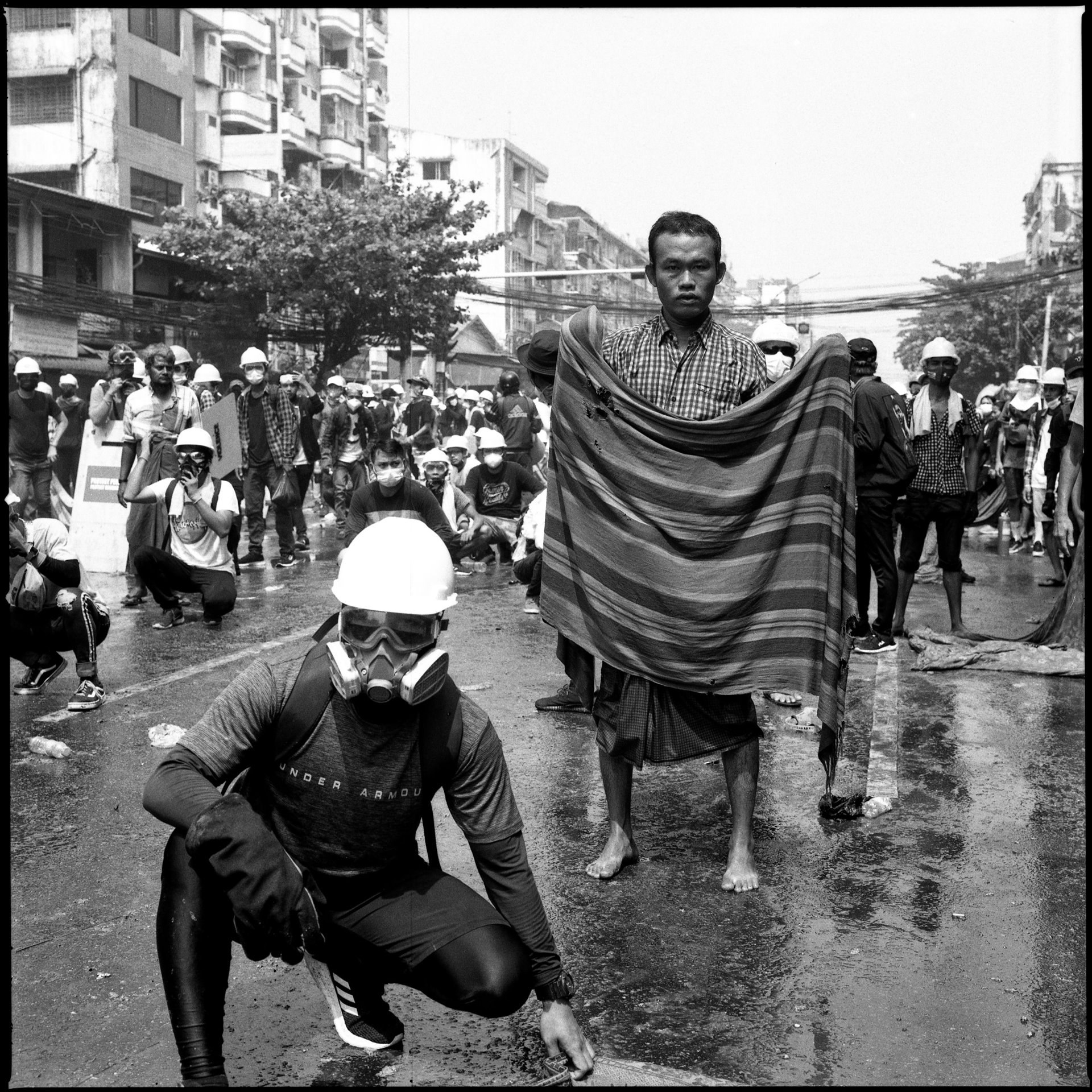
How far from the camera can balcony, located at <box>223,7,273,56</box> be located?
4653 centimetres

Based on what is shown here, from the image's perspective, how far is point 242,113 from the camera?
46.5 meters

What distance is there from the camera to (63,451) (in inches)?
628

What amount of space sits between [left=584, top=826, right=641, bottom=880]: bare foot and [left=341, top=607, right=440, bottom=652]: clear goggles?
1700 mm

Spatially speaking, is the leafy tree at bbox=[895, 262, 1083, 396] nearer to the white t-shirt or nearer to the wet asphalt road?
the white t-shirt

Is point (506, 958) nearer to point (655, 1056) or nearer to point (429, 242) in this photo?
point (655, 1056)

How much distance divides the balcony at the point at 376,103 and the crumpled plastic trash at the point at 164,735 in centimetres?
5513

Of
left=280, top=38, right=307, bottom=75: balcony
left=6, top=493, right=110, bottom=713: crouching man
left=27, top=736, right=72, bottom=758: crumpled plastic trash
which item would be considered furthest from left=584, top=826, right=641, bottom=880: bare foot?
left=280, top=38, right=307, bottom=75: balcony

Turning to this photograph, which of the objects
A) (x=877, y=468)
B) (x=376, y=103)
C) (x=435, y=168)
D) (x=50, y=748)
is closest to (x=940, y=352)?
(x=877, y=468)

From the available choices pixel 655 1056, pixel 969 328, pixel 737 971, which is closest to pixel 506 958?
pixel 655 1056

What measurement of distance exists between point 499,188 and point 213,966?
68.6m

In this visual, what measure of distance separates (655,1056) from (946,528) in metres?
6.54

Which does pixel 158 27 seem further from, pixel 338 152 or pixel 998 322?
pixel 998 322

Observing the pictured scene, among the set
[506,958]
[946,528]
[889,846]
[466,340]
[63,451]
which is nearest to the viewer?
[506,958]

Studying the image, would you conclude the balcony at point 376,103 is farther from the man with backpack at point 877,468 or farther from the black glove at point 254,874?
the black glove at point 254,874
